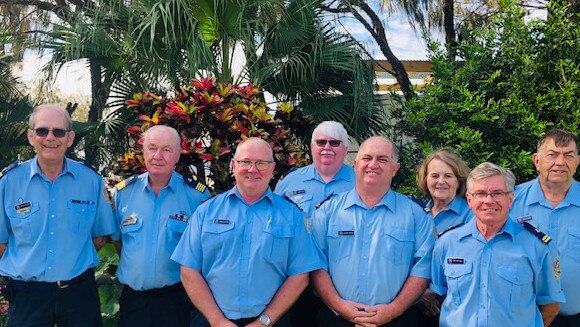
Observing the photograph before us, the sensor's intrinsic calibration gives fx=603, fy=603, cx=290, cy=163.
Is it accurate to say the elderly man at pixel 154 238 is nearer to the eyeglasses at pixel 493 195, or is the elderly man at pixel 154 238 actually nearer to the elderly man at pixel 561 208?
the eyeglasses at pixel 493 195

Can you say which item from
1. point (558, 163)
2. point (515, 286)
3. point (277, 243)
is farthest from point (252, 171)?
point (558, 163)

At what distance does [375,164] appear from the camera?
10.9 ft

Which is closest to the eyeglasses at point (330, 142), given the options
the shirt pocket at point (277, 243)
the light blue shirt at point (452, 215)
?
the light blue shirt at point (452, 215)

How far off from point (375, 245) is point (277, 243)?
533mm

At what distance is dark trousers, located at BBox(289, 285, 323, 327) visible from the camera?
385cm

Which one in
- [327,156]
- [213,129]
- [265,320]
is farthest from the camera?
[213,129]

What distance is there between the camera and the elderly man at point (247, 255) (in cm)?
322

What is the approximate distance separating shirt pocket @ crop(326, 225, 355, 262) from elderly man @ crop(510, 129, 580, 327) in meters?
1.05

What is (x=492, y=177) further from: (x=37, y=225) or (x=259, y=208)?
(x=37, y=225)

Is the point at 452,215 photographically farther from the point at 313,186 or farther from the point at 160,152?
the point at 160,152

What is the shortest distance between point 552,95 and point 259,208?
10.7 ft

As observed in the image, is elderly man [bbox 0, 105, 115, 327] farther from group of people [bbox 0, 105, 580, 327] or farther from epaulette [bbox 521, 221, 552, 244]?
epaulette [bbox 521, 221, 552, 244]

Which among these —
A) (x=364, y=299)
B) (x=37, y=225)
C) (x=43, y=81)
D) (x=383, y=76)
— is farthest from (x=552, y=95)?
(x=383, y=76)

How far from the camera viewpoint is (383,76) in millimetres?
12289
